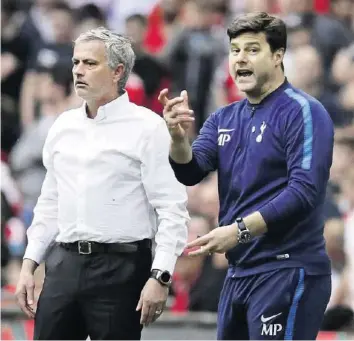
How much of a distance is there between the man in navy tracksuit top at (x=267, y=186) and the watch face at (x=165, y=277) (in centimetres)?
27

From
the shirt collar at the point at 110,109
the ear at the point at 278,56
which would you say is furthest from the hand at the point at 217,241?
the shirt collar at the point at 110,109

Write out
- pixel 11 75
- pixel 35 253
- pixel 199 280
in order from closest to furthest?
pixel 35 253 → pixel 199 280 → pixel 11 75

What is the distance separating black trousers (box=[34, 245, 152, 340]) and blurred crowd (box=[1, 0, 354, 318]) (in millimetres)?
3853

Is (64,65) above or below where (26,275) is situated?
above

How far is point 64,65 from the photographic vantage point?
13891 mm

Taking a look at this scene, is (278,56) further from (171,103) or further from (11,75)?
(11,75)

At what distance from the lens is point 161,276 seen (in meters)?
6.40

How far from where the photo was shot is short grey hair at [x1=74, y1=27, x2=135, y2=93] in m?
6.61

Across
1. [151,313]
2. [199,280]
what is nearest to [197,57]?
[199,280]

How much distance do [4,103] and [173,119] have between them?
8.52 m

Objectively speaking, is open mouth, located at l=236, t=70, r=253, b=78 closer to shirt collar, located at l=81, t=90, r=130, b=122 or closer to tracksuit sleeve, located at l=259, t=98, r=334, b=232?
tracksuit sleeve, located at l=259, t=98, r=334, b=232

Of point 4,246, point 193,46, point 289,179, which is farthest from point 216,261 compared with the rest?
point 289,179

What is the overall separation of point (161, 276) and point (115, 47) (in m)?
1.16

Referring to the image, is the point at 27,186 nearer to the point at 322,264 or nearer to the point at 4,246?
the point at 4,246
